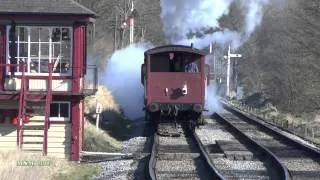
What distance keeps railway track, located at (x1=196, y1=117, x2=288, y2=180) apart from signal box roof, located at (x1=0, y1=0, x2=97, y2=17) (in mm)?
5050

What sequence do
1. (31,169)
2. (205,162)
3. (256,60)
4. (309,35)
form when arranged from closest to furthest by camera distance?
(31,169)
(205,162)
(309,35)
(256,60)

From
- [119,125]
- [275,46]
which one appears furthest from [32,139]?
[275,46]

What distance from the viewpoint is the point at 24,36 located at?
1769cm

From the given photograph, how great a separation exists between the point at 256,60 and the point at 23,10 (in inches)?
1766

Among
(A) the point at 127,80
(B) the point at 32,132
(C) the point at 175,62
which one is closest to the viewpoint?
(B) the point at 32,132

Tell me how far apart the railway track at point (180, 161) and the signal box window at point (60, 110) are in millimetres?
2443

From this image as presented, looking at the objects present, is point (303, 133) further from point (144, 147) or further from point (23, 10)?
point (23, 10)

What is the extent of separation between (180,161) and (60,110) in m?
3.34

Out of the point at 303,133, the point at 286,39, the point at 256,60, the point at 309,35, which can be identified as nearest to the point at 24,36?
the point at 303,133

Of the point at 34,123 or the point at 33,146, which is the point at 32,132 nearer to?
the point at 34,123

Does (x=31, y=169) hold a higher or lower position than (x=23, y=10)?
lower

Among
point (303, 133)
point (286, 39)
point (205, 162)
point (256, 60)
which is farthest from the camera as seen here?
point (256, 60)

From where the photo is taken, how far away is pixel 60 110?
57.7 ft

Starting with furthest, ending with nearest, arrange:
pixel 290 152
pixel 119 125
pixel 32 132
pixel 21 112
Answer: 1. pixel 119 125
2. pixel 290 152
3. pixel 32 132
4. pixel 21 112
